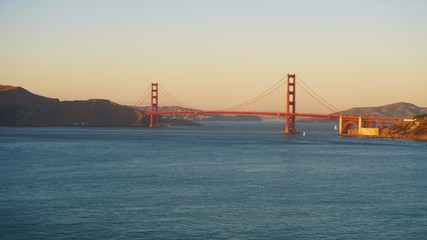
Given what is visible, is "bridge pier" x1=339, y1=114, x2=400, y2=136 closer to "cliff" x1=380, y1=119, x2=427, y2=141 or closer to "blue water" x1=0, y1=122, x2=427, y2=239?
"cliff" x1=380, y1=119, x2=427, y2=141

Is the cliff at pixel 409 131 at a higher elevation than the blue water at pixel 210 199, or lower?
higher

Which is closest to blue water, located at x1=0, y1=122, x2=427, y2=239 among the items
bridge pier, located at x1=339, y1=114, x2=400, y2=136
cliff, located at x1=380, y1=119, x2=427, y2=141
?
cliff, located at x1=380, y1=119, x2=427, y2=141

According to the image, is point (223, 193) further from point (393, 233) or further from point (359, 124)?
point (359, 124)

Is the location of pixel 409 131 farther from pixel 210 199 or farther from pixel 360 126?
pixel 210 199

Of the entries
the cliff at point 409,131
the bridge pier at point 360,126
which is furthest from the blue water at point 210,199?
the bridge pier at point 360,126

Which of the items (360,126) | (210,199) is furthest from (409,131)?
(210,199)

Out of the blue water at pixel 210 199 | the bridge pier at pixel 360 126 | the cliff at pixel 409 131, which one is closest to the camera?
the blue water at pixel 210 199

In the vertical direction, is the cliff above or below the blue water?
above

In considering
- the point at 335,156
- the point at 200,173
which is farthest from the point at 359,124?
the point at 200,173

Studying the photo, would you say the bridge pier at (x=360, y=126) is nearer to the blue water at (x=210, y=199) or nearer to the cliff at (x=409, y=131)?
the cliff at (x=409, y=131)
